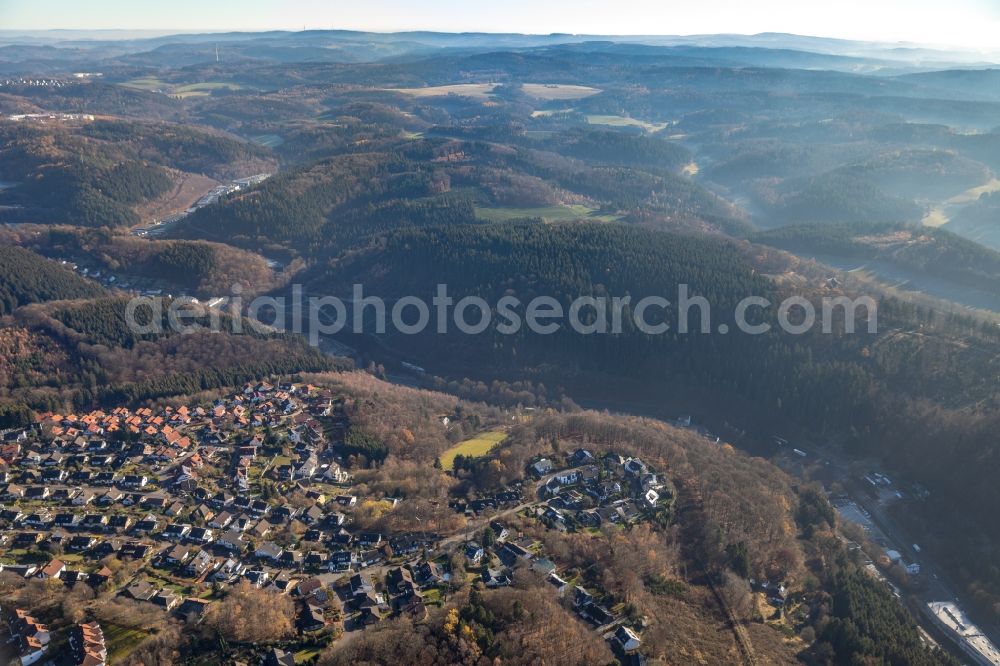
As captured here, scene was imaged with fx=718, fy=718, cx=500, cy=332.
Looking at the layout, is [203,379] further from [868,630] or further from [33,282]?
[868,630]

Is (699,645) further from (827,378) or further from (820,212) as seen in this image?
(820,212)

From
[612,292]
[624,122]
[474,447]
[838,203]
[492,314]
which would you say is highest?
[624,122]

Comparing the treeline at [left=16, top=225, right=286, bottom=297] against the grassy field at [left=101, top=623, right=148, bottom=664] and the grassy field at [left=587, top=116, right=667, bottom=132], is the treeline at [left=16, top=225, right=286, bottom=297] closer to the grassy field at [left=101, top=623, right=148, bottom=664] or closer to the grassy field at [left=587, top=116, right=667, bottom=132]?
the grassy field at [left=101, top=623, right=148, bottom=664]

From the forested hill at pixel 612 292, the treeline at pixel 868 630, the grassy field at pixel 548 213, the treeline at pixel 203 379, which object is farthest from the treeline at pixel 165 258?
the treeline at pixel 868 630

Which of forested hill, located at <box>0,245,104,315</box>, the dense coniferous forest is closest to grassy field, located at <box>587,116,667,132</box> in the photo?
the dense coniferous forest

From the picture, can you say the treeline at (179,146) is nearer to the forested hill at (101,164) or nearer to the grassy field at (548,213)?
the forested hill at (101,164)

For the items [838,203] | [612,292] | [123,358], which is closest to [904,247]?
[838,203]
